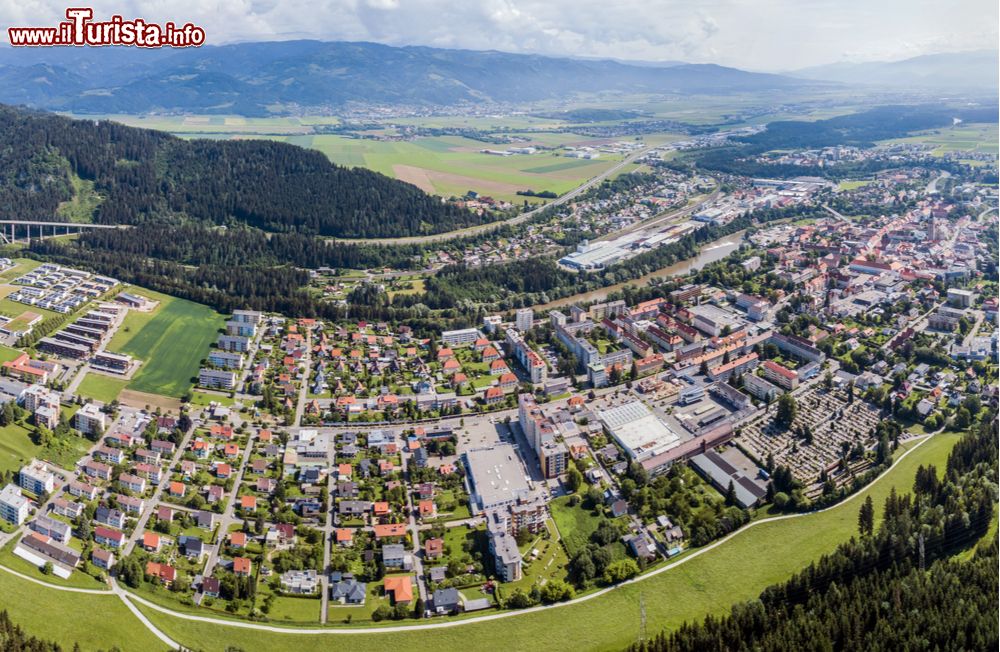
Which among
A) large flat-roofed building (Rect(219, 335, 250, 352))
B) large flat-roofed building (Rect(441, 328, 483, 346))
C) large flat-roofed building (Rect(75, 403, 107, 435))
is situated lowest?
large flat-roofed building (Rect(75, 403, 107, 435))

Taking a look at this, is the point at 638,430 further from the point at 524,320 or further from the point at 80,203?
the point at 80,203

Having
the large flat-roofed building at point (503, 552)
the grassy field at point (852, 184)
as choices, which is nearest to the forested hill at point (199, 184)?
the large flat-roofed building at point (503, 552)

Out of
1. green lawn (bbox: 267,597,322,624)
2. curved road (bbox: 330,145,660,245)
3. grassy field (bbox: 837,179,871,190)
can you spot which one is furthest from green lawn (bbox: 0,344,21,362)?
grassy field (bbox: 837,179,871,190)

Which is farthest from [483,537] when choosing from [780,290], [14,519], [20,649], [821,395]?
[780,290]

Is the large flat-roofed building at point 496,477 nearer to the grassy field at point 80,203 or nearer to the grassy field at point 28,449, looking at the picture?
the grassy field at point 28,449

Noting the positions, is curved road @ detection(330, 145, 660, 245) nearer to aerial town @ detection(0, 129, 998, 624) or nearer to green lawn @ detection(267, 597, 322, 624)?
aerial town @ detection(0, 129, 998, 624)

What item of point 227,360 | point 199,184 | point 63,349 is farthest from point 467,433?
point 199,184
